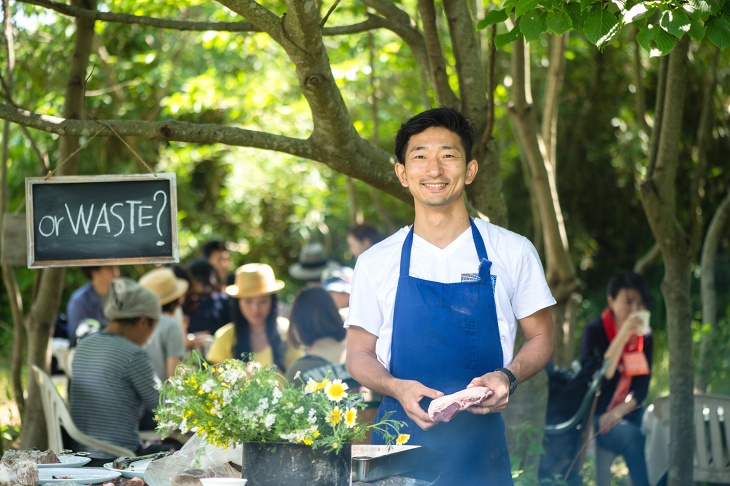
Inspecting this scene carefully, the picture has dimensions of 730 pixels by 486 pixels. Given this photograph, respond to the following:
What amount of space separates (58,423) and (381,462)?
3.06 m

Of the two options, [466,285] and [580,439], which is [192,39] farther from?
[466,285]

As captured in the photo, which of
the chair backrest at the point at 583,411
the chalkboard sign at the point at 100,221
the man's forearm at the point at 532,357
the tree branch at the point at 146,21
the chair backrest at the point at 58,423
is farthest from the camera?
the chair backrest at the point at 583,411

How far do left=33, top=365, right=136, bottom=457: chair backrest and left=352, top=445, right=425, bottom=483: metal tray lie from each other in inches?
96.1

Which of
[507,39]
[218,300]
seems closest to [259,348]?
[218,300]

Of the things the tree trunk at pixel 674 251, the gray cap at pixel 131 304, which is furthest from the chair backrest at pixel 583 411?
the gray cap at pixel 131 304

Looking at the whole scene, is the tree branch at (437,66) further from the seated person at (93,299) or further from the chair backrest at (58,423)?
the seated person at (93,299)

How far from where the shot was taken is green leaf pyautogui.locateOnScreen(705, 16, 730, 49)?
3.08 meters

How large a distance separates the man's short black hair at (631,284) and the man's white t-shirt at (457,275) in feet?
12.1

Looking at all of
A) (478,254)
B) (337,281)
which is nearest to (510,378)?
(478,254)

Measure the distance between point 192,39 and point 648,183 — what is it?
33.7 ft

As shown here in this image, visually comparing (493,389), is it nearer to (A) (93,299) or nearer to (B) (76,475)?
(B) (76,475)

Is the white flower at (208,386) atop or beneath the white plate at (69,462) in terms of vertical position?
atop

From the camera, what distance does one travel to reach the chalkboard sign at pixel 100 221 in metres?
3.67

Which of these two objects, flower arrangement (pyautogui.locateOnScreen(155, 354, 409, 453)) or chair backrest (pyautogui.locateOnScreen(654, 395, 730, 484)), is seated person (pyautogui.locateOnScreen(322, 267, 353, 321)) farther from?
flower arrangement (pyautogui.locateOnScreen(155, 354, 409, 453))
